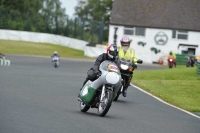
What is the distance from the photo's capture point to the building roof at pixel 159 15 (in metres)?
75.9

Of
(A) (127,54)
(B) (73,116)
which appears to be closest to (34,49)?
(A) (127,54)

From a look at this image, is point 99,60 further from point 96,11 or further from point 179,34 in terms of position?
point 96,11

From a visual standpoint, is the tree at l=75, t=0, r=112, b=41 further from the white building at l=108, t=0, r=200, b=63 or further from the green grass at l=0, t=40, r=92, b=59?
the green grass at l=0, t=40, r=92, b=59

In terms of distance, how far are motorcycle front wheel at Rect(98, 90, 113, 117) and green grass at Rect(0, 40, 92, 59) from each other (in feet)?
166

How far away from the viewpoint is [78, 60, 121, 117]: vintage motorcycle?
47.4 ft

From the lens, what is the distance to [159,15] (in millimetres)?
76062

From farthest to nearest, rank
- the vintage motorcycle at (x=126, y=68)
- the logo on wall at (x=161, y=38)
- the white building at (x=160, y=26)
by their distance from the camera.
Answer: the logo on wall at (x=161, y=38)
the white building at (x=160, y=26)
the vintage motorcycle at (x=126, y=68)

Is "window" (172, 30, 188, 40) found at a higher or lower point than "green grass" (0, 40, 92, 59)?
higher

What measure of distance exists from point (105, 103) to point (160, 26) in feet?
202

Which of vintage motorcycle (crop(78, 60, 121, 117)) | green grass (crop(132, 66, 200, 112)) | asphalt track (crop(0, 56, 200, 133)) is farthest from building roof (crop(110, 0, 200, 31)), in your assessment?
vintage motorcycle (crop(78, 60, 121, 117))

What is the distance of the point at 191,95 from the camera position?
993 inches

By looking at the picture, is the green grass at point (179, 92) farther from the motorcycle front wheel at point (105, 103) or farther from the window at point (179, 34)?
the window at point (179, 34)

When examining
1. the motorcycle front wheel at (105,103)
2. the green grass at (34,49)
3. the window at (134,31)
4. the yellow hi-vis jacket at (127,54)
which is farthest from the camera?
the window at (134,31)

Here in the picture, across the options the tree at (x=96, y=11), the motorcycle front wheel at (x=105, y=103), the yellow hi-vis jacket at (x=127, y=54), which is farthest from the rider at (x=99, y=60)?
the tree at (x=96, y=11)
